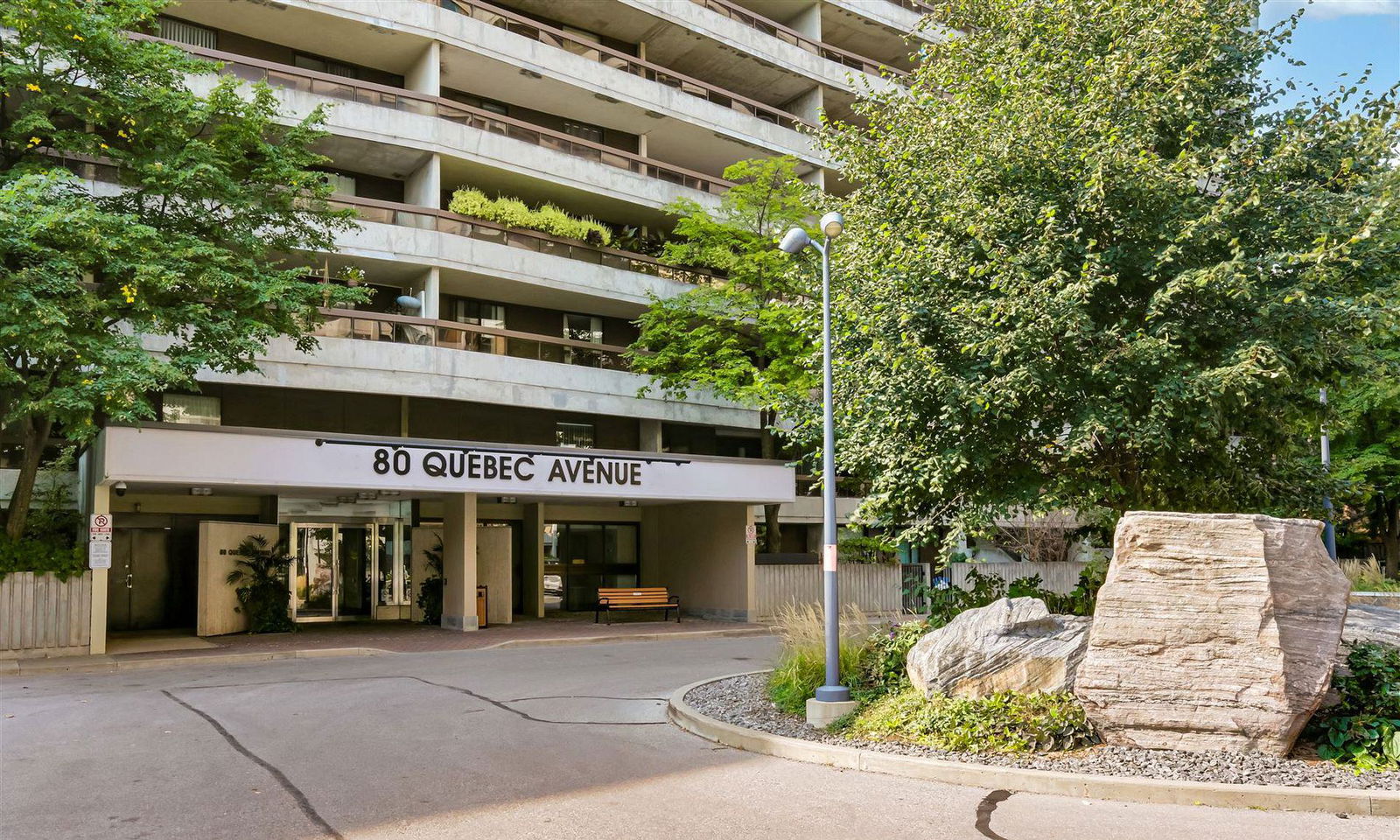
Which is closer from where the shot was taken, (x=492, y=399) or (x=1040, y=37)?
(x=1040, y=37)

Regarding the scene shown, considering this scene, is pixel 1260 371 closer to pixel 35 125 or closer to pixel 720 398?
pixel 35 125

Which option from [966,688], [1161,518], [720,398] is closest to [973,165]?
[1161,518]

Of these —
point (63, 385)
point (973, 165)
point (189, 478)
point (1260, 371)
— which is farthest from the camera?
point (189, 478)

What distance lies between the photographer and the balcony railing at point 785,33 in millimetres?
34188

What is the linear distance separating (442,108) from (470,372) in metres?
7.01

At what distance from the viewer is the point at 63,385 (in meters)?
17.5

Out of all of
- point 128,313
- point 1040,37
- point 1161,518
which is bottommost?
point 1161,518

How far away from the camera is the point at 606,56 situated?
105 feet

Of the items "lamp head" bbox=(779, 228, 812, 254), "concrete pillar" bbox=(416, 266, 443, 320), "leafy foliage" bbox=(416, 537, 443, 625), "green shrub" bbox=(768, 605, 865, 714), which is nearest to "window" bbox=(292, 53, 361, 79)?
"concrete pillar" bbox=(416, 266, 443, 320)

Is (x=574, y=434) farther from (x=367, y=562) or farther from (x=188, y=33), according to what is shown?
(x=188, y=33)

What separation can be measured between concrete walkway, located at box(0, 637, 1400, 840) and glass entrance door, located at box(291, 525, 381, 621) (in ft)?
38.3

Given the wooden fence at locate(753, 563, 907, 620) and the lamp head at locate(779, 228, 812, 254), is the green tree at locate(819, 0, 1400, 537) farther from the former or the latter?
the wooden fence at locate(753, 563, 907, 620)

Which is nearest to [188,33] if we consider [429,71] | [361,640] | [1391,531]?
[429,71]

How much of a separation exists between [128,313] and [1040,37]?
1525 centimetres
